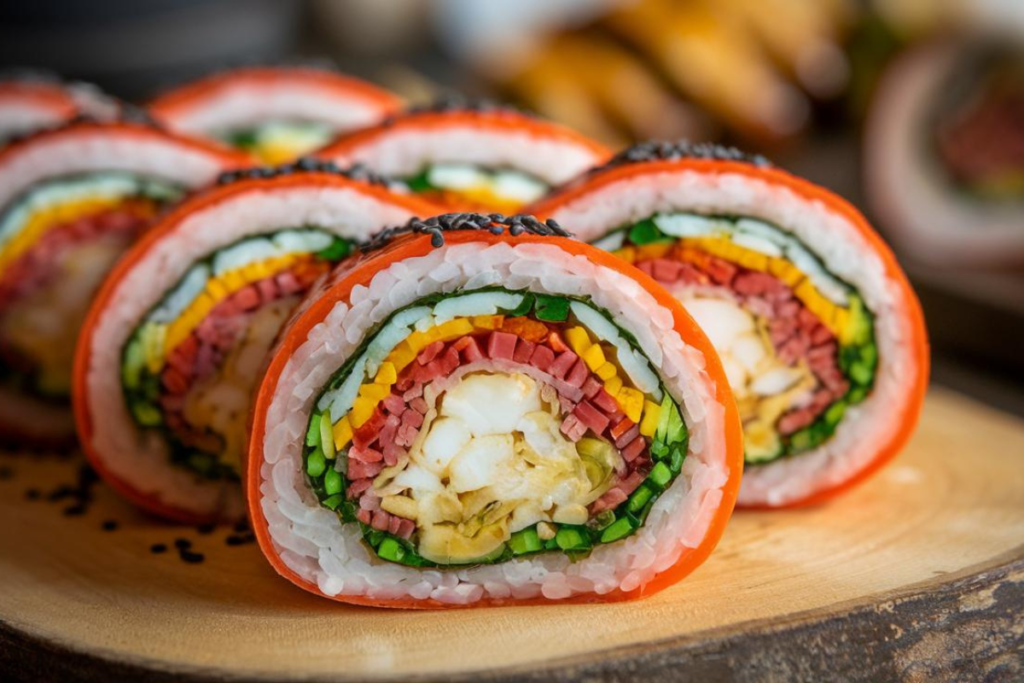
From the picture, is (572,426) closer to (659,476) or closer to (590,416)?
(590,416)

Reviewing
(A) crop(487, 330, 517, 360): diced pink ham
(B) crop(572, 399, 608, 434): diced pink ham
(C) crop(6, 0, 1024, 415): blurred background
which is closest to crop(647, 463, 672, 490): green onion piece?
(B) crop(572, 399, 608, 434): diced pink ham

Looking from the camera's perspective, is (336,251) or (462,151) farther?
(462,151)

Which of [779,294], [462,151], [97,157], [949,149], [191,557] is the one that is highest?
[949,149]

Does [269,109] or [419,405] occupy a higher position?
[269,109]

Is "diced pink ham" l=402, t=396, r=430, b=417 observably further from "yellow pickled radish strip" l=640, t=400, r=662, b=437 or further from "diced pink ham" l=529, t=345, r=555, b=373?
"yellow pickled radish strip" l=640, t=400, r=662, b=437

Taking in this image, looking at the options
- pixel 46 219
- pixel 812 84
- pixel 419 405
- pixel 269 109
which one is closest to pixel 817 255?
pixel 419 405

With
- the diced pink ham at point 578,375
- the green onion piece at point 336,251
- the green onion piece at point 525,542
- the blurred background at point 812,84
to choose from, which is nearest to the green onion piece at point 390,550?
the green onion piece at point 525,542

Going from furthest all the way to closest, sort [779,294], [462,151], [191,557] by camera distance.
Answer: [462,151] → [779,294] → [191,557]
